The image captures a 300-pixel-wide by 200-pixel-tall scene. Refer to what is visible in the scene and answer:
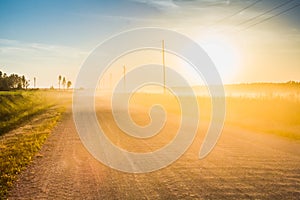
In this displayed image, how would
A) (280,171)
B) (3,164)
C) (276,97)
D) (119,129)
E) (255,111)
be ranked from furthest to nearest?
(276,97) → (255,111) → (119,129) → (3,164) → (280,171)

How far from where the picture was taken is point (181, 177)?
7176mm

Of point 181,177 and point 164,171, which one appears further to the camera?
point 164,171

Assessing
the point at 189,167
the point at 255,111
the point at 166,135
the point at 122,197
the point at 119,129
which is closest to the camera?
the point at 122,197

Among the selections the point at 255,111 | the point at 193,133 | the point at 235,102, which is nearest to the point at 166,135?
the point at 193,133

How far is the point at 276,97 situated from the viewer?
25.3 m

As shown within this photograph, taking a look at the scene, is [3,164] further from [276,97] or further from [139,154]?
[276,97]

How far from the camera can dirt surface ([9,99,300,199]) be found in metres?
6.02

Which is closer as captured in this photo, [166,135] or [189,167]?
[189,167]

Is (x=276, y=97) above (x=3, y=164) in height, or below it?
above

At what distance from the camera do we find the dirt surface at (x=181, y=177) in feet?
19.7

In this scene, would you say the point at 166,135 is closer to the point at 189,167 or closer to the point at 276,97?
the point at 189,167

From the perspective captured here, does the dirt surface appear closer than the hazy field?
Yes

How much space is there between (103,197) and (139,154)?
4180 mm

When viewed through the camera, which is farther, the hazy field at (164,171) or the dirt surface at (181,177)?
the hazy field at (164,171)
